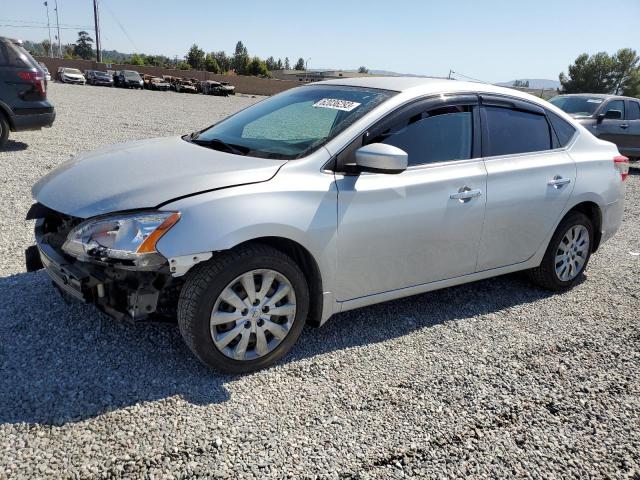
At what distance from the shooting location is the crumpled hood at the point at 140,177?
2.97m

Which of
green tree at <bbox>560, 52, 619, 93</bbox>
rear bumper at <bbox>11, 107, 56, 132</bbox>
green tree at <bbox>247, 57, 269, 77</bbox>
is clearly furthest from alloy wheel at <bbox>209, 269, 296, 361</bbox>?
green tree at <bbox>560, 52, 619, 93</bbox>

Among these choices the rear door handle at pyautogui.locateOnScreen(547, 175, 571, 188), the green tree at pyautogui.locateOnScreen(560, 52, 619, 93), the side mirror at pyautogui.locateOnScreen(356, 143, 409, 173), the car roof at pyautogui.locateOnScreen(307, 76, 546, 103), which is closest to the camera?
the side mirror at pyautogui.locateOnScreen(356, 143, 409, 173)

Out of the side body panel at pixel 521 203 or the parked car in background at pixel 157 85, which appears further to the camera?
the parked car in background at pixel 157 85

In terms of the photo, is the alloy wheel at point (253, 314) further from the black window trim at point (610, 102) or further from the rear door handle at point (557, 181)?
the black window trim at point (610, 102)

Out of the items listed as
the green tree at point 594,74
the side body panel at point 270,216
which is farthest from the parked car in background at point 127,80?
the green tree at point 594,74

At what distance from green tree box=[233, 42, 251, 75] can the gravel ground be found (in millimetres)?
67814

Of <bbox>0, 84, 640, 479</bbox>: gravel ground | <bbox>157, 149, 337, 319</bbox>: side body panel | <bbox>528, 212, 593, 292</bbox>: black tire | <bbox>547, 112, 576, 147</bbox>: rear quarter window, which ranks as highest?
<bbox>547, 112, 576, 147</bbox>: rear quarter window

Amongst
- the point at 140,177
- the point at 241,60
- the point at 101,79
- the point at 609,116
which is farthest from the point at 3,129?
the point at 241,60

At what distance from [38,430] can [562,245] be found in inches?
163

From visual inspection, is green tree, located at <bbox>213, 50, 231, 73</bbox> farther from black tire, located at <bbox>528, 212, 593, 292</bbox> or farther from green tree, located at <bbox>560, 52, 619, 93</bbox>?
black tire, located at <bbox>528, 212, 593, 292</bbox>

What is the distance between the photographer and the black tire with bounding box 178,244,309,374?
2912 mm

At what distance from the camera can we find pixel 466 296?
4637mm

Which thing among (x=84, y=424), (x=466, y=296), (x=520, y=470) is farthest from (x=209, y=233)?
(x=466, y=296)

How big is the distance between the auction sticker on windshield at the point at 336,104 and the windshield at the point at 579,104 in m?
9.97
